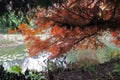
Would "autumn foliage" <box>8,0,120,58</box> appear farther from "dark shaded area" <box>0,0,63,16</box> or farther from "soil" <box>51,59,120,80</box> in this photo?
"dark shaded area" <box>0,0,63,16</box>

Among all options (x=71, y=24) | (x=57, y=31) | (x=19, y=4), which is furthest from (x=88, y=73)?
(x=19, y=4)

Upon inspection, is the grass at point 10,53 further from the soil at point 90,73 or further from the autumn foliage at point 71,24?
the soil at point 90,73

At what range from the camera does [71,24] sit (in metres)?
5.58

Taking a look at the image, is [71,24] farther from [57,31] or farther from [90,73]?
[90,73]

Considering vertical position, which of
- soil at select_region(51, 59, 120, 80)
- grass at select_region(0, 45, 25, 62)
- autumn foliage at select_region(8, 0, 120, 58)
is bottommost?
soil at select_region(51, 59, 120, 80)

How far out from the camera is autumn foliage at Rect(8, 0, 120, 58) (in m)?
5.35

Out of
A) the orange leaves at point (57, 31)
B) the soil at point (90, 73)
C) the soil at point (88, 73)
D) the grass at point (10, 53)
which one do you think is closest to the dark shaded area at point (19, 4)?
the soil at point (88, 73)

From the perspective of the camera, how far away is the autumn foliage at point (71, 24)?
5.35m

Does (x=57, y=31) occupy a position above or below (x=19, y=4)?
above

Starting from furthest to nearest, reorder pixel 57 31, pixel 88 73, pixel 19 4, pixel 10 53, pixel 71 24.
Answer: pixel 10 53 < pixel 57 31 < pixel 88 73 < pixel 71 24 < pixel 19 4

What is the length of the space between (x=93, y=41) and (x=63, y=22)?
72.6 inches

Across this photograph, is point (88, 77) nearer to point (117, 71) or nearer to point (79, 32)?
point (117, 71)

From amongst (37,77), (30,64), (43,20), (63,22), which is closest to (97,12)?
(63,22)

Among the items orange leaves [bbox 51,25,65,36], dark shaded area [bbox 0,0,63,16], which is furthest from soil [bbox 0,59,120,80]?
dark shaded area [bbox 0,0,63,16]
